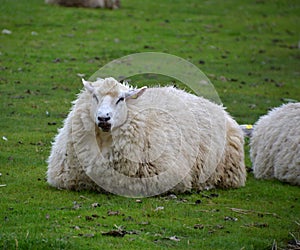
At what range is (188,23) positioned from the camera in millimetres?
23469

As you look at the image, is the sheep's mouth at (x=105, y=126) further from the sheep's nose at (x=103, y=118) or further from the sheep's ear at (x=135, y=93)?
the sheep's ear at (x=135, y=93)

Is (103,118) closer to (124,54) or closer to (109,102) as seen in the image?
(109,102)

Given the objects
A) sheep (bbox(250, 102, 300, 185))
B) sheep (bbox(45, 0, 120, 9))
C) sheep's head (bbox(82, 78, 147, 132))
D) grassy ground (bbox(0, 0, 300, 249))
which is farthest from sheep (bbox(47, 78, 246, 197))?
sheep (bbox(45, 0, 120, 9))

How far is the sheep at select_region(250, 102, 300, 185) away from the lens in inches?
379

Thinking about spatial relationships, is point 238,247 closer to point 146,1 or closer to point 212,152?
point 212,152

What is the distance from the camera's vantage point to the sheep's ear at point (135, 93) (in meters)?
8.09

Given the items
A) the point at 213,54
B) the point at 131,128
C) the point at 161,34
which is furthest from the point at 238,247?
the point at 161,34

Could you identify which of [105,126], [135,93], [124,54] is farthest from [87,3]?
[105,126]

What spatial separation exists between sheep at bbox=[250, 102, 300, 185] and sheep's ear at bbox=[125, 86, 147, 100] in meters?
2.41

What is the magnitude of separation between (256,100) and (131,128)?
25.4ft

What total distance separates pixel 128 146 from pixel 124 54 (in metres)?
10.7

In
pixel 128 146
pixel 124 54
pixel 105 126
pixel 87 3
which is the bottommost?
pixel 124 54

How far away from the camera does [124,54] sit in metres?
18.5

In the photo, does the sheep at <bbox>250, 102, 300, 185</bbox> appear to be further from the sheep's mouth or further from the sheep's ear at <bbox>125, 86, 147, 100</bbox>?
the sheep's mouth
